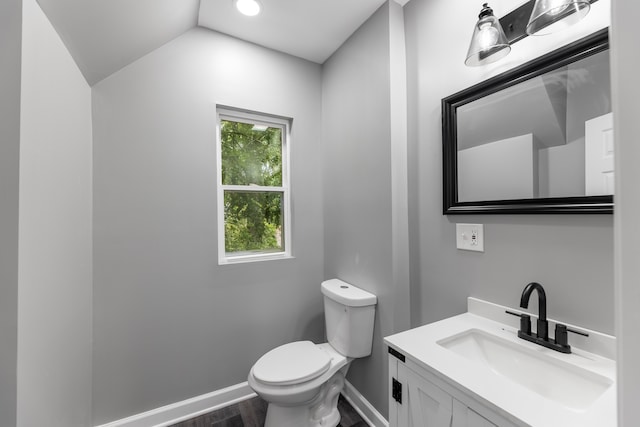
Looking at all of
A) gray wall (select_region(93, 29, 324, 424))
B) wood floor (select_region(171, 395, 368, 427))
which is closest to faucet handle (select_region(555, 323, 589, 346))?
wood floor (select_region(171, 395, 368, 427))

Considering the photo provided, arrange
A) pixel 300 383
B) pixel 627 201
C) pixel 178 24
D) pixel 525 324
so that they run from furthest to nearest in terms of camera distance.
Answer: pixel 178 24 < pixel 300 383 < pixel 525 324 < pixel 627 201

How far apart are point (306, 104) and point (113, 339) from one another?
6.57 feet

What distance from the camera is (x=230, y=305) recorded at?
72.1 inches

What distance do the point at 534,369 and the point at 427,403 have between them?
1.34 ft

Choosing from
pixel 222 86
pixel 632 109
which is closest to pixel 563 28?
pixel 632 109

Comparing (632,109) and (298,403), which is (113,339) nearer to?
(298,403)

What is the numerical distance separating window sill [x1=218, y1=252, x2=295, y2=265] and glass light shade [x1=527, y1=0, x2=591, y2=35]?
1.79 m

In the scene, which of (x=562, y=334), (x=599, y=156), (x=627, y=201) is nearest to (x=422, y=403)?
(x=562, y=334)

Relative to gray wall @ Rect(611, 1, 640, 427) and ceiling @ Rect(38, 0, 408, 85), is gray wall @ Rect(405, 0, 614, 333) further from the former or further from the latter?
gray wall @ Rect(611, 1, 640, 427)

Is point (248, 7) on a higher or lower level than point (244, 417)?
higher

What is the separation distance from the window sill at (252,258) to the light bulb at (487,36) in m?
1.66

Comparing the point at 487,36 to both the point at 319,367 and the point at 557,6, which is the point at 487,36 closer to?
the point at 557,6

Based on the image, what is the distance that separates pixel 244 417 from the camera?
5.55 feet

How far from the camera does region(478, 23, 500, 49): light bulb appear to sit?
3.32 feet
